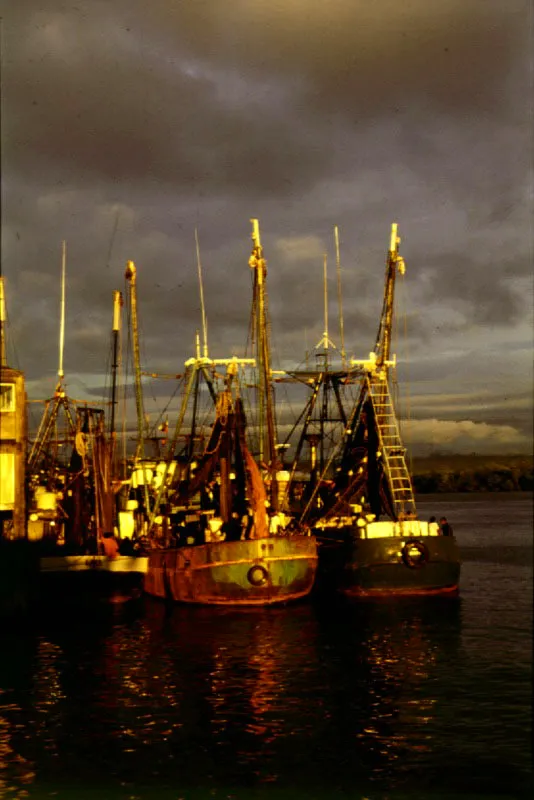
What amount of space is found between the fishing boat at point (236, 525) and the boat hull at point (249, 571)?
5cm

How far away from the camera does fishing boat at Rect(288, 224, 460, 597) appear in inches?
1939

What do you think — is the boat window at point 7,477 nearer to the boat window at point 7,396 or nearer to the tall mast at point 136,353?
the boat window at point 7,396

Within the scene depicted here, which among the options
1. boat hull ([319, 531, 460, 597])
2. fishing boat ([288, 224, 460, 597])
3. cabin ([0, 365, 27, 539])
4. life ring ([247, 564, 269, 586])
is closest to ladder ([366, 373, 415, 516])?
fishing boat ([288, 224, 460, 597])

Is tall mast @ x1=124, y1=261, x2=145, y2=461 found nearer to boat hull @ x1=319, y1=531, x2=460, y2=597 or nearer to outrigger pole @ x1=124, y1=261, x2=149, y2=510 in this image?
outrigger pole @ x1=124, y1=261, x2=149, y2=510

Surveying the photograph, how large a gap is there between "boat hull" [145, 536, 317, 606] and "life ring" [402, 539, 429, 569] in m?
4.78

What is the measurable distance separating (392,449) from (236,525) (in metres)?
11.7

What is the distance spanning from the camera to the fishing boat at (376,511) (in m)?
49.2

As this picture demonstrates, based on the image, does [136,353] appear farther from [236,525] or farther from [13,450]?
[13,450]

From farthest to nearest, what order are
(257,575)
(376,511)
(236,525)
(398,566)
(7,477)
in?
(376,511) → (236,525) → (398,566) → (257,575) → (7,477)

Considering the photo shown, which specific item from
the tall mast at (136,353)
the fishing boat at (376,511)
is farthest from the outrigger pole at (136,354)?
the fishing boat at (376,511)

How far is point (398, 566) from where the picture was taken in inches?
1935

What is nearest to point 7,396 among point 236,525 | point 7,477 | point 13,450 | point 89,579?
point 13,450

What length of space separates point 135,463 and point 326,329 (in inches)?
722

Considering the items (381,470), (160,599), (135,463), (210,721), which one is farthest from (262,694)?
(135,463)
